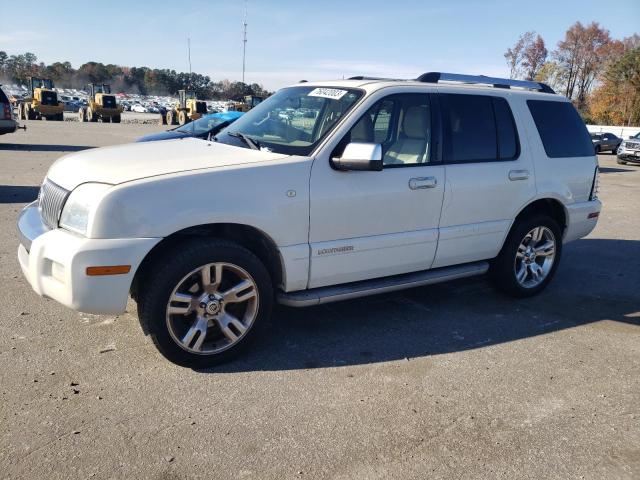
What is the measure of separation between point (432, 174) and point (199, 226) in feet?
6.24

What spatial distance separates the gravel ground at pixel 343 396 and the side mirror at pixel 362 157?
1.35m

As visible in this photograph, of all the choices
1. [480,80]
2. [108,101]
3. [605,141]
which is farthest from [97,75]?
[480,80]

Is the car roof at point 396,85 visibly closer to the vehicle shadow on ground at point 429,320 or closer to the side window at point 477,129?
the side window at point 477,129

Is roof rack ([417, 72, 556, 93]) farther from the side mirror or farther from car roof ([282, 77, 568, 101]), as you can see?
the side mirror

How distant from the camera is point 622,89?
56.9 m

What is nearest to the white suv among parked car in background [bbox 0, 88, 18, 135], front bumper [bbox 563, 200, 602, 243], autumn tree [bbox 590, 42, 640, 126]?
front bumper [bbox 563, 200, 602, 243]

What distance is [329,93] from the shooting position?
4391 millimetres

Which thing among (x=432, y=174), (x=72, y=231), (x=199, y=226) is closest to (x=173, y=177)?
(x=199, y=226)

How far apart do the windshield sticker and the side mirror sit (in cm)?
71

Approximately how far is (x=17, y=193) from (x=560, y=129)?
28.6ft

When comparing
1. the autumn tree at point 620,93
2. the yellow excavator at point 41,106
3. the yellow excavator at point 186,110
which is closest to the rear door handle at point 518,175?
the yellow excavator at point 186,110

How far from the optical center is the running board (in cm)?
391

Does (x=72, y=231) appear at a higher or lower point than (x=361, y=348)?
higher

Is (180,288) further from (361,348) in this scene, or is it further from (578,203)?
(578,203)
